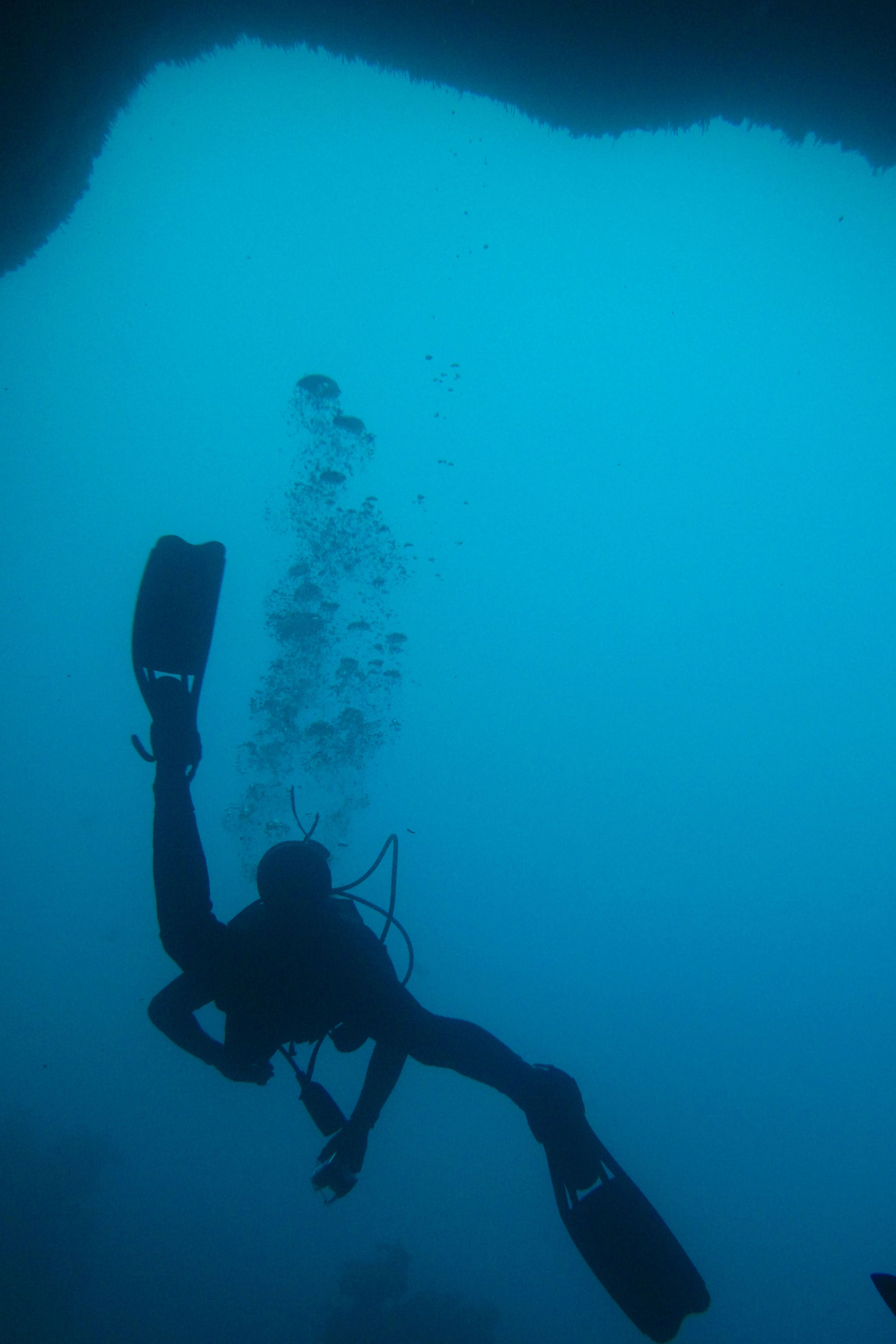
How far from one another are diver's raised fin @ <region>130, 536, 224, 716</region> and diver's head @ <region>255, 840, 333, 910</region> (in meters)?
0.66

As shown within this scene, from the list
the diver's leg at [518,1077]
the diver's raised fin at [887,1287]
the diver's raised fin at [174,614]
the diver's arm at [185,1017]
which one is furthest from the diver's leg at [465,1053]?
the diver's raised fin at [174,614]

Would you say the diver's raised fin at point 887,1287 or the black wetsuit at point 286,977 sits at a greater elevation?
the black wetsuit at point 286,977

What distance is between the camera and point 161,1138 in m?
12.4

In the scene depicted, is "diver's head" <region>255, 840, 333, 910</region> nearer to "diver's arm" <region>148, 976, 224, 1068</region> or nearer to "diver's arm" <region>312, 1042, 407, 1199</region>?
"diver's arm" <region>148, 976, 224, 1068</region>

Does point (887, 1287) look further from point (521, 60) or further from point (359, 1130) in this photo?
point (521, 60)

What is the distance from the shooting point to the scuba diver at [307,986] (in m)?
1.85

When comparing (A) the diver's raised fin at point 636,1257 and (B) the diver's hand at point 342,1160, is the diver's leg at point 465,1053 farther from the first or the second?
(B) the diver's hand at point 342,1160

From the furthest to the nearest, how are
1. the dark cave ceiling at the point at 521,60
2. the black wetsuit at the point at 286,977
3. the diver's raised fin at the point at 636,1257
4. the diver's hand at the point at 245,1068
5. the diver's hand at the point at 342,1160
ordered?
the dark cave ceiling at the point at 521,60 → the diver's hand at the point at 245,1068 → the diver's hand at the point at 342,1160 → the black wetsuit at the point at 286,977 → the diver's raised fin at the point at 636,1257

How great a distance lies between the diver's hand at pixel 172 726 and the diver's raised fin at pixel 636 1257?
191cm

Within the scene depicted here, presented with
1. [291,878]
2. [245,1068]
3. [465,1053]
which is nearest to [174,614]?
[291,878]

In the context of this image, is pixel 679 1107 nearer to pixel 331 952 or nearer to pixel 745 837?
pixel 745 837

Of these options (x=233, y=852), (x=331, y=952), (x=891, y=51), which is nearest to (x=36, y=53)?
(x=331, y=952)

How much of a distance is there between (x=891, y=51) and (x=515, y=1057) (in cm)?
817

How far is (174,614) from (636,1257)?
8.77 feet
